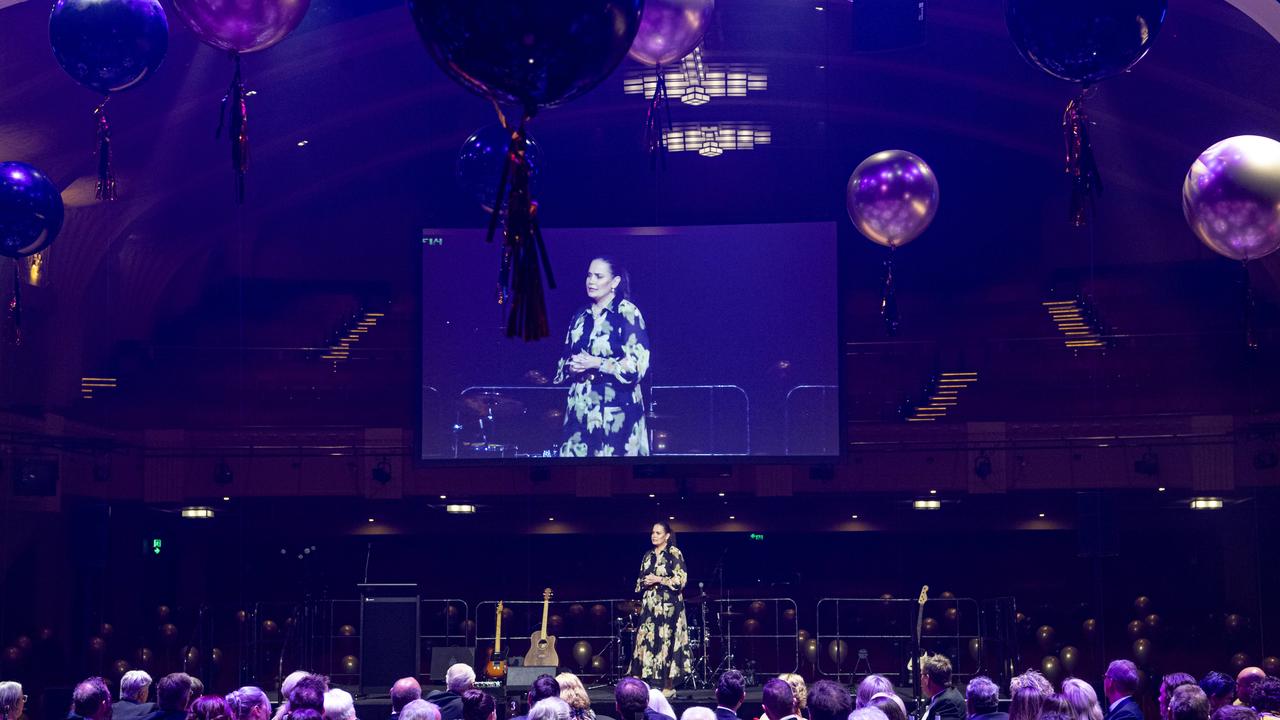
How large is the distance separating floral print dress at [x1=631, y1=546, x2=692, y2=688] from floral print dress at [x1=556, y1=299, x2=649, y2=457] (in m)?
1.03

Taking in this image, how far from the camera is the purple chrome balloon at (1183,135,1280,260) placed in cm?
734

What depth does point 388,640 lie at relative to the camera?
12.4m

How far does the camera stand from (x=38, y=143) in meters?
13.5

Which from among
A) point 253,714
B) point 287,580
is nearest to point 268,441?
point 287,580

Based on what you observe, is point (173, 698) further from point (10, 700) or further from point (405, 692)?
point (405, 692)

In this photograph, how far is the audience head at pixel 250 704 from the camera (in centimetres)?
564

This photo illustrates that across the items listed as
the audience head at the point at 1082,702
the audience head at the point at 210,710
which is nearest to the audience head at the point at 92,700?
the audience head at the point at 210,710

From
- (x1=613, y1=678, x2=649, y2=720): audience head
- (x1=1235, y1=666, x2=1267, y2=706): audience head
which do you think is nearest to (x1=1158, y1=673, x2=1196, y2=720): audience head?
(x1=1235, y1=666, x2=1267, y2=706): audience head

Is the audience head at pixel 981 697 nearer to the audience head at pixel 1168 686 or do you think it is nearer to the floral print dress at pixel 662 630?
the audience head at pixel 1168 686

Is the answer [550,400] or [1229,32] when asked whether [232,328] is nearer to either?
[550,400]

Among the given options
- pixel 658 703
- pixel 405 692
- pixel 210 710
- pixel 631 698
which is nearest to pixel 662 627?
pixel 658 703

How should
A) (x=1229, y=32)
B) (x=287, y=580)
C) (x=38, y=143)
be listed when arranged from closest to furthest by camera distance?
(x=1229, y=32) < (x=38, y=143) < (x=287, y=580)

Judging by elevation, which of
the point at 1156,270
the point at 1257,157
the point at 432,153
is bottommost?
the point at 1257,157

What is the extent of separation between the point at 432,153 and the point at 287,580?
6.29 meters
